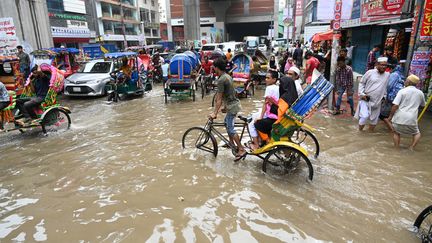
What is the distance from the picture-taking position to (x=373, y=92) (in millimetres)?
6523

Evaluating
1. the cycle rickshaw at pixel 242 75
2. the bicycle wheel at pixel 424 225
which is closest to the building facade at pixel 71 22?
the cycle rickshaw at pixel 242 75

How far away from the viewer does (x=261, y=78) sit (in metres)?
13.6

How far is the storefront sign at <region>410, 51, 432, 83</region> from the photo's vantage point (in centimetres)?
773

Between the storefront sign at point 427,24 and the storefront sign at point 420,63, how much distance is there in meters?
0.39

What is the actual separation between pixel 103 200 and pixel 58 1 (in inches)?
1462

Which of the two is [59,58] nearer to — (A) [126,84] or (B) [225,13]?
(A) [126,84]

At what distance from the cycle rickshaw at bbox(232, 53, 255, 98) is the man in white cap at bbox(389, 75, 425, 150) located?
20.9ft

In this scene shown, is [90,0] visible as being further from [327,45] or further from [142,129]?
[142,129]

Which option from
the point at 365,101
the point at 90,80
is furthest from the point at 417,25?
the point at 90,80

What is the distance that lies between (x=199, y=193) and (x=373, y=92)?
15.5 feet

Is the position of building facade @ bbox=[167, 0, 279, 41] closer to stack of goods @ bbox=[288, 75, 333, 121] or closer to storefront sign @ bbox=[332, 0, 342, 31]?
storefront sign @ bbox=[332, 0, 342, 31]

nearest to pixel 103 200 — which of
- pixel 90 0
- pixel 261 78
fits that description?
pixel 261 78

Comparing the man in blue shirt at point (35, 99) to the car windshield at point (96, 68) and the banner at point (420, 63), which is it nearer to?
the car windshield at point (96, 68)

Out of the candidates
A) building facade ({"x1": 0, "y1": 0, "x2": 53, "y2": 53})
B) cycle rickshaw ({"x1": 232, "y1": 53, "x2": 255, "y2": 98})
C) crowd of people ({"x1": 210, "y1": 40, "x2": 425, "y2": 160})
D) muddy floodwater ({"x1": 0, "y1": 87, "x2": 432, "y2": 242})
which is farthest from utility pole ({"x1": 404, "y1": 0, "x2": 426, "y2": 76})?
building facade ({"x1": 0, "y1": 0, "x2": 53, "y2": 53})
